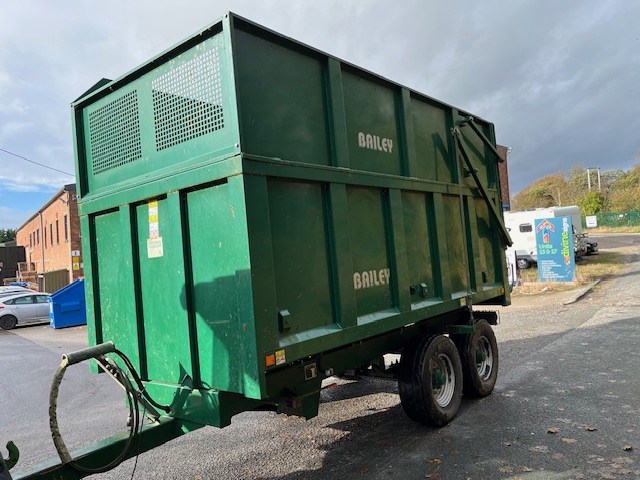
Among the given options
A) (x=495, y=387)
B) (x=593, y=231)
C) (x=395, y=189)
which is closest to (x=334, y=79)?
(x=395, y=189)

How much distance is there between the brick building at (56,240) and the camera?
2814 cm

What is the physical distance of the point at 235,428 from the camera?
515 centimetres

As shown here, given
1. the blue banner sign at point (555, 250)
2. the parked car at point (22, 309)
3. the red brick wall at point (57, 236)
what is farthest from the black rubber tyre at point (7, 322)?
the blue banner sign at point (555, 250)

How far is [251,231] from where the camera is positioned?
9.74 ft

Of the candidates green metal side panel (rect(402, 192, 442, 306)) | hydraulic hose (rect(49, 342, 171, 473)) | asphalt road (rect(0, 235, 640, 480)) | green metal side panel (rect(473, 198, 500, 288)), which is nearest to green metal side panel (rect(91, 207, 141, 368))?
hydraulic hose (rect(49, 342, 171, 473))

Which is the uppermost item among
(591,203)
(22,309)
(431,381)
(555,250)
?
(591,203)

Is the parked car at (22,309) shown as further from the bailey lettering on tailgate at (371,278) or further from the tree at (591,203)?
→ the tree at (591,203)

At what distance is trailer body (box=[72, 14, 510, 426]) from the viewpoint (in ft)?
10.1

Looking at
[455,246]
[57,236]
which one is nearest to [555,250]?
[455,246]

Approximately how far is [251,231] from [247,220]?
8 centimetres

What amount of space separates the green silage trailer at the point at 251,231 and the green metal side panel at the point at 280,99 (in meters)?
0.01

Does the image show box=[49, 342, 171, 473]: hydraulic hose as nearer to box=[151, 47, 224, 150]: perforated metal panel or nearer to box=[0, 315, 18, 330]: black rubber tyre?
box=[151, 47, 224, 150]: perforated metal panel

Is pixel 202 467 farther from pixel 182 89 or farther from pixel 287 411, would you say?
pixel 182 89

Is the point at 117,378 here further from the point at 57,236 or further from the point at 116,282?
the point at 57,236
